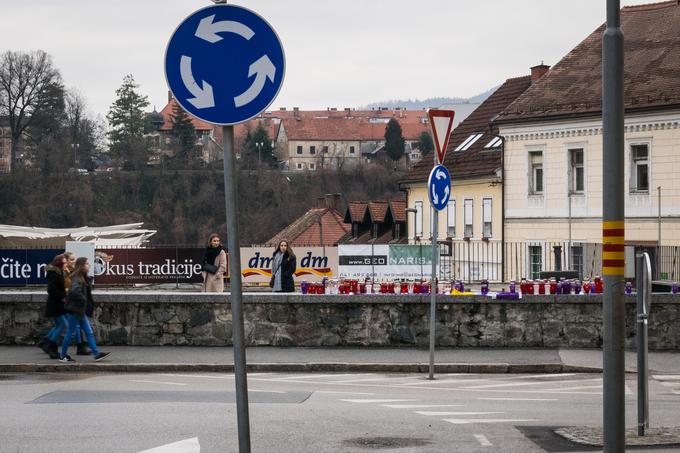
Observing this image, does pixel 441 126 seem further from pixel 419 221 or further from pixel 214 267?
pixel 419 221

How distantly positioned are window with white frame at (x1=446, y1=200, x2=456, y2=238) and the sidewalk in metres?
40.7

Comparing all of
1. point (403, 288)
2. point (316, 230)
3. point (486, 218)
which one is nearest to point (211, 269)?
point (403, 288)

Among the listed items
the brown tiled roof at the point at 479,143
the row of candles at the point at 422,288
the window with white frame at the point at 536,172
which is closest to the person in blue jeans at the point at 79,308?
the row of candles at the point at 422,288

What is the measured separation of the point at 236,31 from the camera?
6.45m

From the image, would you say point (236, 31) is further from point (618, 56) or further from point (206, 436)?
point (206, 436)

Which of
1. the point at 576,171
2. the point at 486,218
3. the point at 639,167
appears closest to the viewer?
the point at 639,167

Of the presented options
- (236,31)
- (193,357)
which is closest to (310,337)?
(193,357)

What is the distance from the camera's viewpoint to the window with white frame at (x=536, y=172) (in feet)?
178

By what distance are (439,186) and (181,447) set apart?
7644 millimetres

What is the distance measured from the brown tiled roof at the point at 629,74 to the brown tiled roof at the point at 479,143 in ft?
12.6

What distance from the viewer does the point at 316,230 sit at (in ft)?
305

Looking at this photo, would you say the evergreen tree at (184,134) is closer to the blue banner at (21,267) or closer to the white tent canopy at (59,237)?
the white tent canopy at (59,237)

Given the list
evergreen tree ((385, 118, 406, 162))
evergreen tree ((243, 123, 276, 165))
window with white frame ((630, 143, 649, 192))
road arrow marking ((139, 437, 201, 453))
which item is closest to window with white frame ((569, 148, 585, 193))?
window with white frame ((630, 143, 649, 192))

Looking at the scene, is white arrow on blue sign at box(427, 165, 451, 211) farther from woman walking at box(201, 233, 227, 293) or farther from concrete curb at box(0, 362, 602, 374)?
woman walking at box(201, 233, 227, 293)
